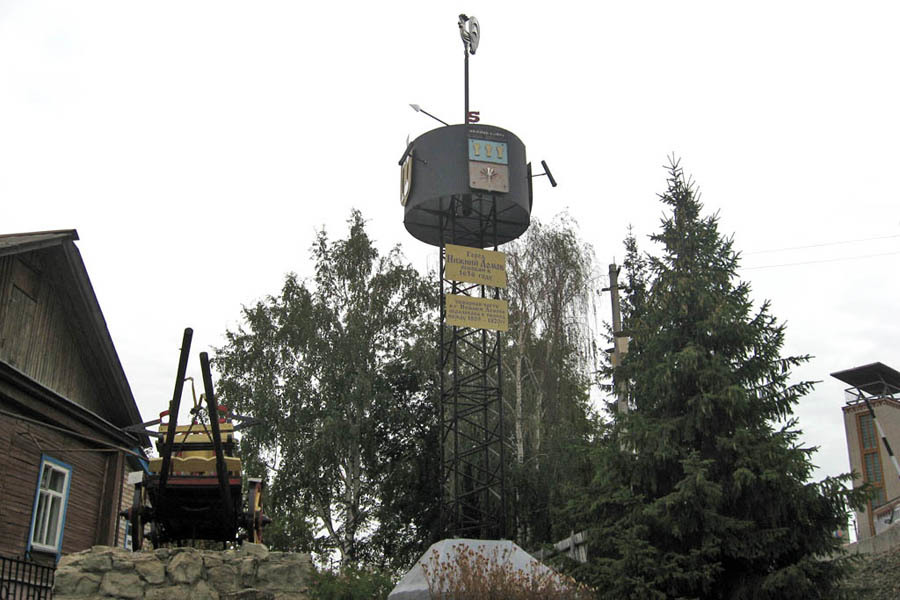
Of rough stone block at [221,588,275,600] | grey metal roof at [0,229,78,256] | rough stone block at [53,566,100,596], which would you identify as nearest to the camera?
rough stone block at [53,566,100,596]

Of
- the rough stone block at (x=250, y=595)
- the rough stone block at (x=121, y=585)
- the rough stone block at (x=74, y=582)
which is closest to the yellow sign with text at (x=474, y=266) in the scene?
the rough stone block at (x=250, y=595)

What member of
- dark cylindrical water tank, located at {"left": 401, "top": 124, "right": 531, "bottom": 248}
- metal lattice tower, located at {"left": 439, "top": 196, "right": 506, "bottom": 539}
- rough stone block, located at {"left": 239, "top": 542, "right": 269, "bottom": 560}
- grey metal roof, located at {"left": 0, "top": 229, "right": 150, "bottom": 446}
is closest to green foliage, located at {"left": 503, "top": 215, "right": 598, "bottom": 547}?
metal lattice tower, located at {"left": 439, "top": 196, "right": 506, "bottom": 539}

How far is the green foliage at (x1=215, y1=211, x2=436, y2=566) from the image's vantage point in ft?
84.0

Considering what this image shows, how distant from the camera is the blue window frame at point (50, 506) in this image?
1353cm

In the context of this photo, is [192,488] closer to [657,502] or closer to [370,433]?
[657,502]

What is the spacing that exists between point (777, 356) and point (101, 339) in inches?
456

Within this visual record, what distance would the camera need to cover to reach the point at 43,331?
14.1 m

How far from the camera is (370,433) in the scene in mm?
26438

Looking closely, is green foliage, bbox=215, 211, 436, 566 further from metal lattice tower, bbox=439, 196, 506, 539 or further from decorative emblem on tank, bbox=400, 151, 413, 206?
decorative emblem on tank, bbox=400, 151, 413, 206

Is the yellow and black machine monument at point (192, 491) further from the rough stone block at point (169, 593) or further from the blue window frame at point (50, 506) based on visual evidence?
the blue window frame at point (50, 506)

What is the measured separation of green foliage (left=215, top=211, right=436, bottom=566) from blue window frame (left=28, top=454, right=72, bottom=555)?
35.2ft

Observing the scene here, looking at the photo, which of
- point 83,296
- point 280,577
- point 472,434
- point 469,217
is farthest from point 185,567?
point 472,434

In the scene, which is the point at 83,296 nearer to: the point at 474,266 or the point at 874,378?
the point at 474,266

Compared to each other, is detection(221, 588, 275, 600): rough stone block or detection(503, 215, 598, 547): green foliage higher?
detection(503, 215, 598, 547): green foliage
